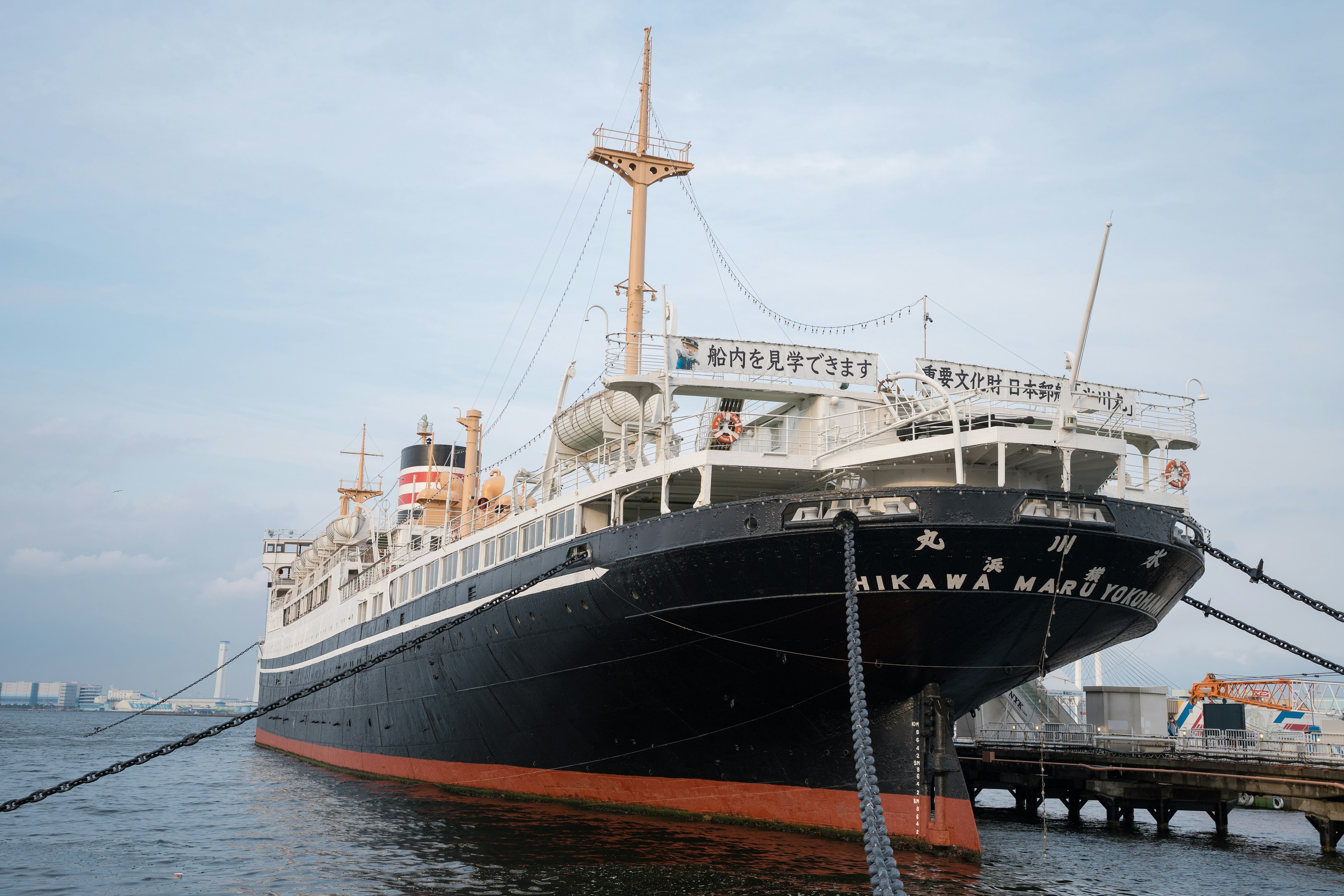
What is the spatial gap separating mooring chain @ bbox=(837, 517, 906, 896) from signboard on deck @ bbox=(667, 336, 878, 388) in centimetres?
525

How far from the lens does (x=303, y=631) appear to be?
46.0 meters

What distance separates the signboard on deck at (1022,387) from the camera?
1947 centimetres

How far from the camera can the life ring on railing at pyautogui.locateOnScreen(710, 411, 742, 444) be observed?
1819cm

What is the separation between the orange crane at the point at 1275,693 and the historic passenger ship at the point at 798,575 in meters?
23.1

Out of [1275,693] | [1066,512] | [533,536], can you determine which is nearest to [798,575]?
[1066,512]

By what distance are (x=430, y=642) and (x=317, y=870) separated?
977 cm

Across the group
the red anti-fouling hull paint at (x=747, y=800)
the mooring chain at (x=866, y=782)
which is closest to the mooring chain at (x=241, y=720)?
the red anti-fouling hull paint at (x=747, y=800)

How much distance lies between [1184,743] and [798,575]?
16846mm

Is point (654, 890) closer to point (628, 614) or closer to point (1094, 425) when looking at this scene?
point (628, 614)

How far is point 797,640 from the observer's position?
1750cm

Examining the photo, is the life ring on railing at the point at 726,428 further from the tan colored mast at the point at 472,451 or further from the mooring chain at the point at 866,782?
the tan colored mast at the point at 472,451

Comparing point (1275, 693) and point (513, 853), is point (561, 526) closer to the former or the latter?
point (513, 853)

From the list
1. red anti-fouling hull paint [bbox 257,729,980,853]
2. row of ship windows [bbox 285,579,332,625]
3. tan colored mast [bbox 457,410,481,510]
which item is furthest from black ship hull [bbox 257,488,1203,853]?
row of ship windows [bbox 285,579,332,625]

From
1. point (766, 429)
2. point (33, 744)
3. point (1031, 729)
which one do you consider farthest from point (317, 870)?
point (33, 744)
